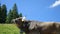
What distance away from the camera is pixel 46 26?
910cm

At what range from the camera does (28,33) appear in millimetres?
8961

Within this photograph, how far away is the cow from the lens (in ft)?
29.5

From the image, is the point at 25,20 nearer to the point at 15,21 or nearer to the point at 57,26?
the point at 15,21

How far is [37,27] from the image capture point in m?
9.14

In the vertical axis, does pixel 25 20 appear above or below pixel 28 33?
above

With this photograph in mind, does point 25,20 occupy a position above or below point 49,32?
above

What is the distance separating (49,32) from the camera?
905 centimetres

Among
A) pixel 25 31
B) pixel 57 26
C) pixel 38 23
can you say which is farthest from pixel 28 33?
pixel 57 26

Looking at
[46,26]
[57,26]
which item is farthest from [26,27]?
[57,26]

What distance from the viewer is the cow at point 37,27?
29.5 feet

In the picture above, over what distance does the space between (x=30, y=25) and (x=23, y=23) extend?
40cm

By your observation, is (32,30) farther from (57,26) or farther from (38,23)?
(57,26)

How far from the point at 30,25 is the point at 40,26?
0.49 m

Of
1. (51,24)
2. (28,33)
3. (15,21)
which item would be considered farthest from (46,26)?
(15,21)
